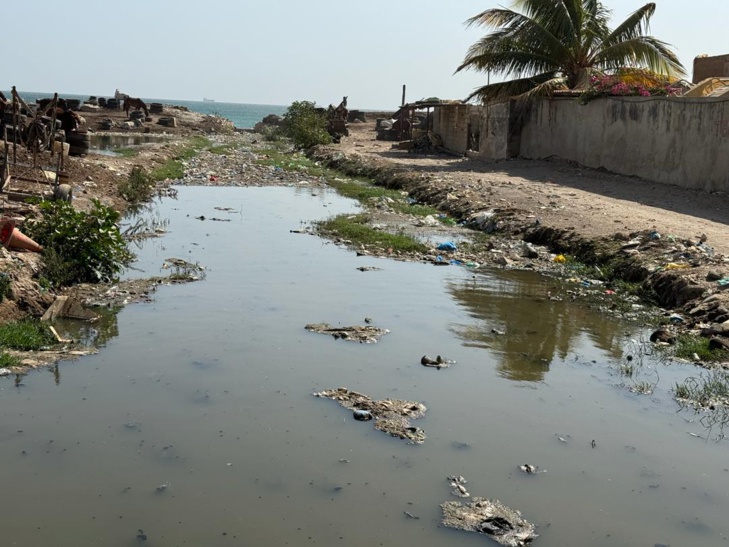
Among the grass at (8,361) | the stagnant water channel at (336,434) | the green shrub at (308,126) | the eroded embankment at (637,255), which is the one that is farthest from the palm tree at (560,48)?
the grass at (8,361)

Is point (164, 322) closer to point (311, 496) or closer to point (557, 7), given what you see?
point (311, 496)

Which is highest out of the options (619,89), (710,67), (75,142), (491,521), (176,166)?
(710,67)

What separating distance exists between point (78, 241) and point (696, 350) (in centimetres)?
571

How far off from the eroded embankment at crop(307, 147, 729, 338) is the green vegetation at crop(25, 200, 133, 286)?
529 centimetres

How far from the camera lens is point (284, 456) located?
14.4 ft

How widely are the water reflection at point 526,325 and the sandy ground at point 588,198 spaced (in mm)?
2187

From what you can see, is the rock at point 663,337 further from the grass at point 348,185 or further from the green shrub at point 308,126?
the green shrub at point 308,126

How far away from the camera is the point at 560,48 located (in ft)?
64.1

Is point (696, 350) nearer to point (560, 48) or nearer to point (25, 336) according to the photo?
point (25, 336)

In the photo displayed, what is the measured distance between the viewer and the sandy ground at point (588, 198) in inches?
415

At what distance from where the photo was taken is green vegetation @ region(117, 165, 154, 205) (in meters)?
14.1

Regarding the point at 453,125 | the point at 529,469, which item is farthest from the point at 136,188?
the point at 453,125

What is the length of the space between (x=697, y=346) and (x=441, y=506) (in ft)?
11.1

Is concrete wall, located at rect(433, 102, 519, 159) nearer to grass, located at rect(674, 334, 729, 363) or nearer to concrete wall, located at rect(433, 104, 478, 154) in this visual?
concrete wall, located at rect(433, 104, 478, 154)
